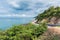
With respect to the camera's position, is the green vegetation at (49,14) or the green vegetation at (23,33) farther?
the green vegetation at (49,14)

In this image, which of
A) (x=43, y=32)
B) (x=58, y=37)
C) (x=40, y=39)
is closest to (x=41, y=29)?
(x=43, y=32)

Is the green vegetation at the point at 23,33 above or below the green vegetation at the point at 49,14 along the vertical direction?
below

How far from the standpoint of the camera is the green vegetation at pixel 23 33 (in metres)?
17.1

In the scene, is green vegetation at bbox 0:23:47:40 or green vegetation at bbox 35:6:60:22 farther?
green vegetation at bbox 35:6:60:22

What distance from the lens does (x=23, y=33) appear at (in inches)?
688

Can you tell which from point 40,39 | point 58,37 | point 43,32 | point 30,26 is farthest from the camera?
point 30,26

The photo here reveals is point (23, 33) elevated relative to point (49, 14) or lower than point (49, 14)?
lower

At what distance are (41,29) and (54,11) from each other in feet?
22.9

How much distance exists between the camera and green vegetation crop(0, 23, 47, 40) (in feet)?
56.0

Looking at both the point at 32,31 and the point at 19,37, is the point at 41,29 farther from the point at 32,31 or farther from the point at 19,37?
the point at 19,37

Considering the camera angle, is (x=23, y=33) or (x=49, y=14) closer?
(x=23, y=33)

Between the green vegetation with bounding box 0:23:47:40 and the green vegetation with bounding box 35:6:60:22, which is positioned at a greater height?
the green vegetation with bounding box 35:6:60:22

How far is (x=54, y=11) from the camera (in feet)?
79.7

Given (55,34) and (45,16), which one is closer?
(55,34)
